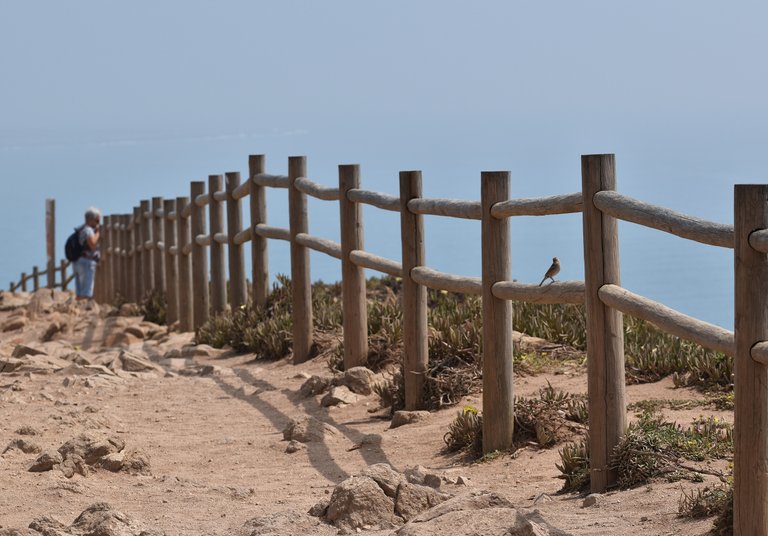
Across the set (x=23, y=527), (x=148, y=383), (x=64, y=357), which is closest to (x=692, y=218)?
(x=23, y=527)

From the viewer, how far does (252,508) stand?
5418 millimetres

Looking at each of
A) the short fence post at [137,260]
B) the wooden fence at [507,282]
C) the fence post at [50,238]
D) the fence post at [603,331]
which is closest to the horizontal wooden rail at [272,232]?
the wooden fence at [507,282]

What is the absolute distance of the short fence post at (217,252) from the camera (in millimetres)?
12822

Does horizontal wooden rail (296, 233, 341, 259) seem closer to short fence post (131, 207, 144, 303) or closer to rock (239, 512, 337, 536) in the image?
rock (239, 512, 337, 536)

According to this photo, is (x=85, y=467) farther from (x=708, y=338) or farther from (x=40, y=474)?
(x=708, y=338)

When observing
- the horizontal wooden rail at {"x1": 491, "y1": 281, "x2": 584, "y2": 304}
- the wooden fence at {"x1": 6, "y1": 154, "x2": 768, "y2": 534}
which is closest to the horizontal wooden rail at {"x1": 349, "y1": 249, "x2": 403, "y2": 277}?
the wooden fence at {"x1": 6, "y1": 154, "x2": 768, "y2": 534}

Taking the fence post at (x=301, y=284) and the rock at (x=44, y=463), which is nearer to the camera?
the rock at (x=44, y=463)

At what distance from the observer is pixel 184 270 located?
14.2 m

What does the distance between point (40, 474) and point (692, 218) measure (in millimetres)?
3533

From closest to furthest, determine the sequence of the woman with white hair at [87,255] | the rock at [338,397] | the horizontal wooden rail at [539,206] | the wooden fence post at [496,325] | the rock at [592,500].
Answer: the rock at [592,500], the horizontal wooden rail at [539,206], the wooden fence post at [496,325], the rock at [338,397], the woman with white hair at [87,255]

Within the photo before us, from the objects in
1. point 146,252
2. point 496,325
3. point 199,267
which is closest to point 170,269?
point 199,267

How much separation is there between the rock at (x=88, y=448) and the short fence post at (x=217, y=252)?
6510mm

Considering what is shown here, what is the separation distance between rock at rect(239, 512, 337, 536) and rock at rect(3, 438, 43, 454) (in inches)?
86.8

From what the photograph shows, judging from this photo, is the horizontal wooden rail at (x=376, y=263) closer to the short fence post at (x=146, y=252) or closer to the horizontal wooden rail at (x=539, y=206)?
the horizontal wooden rail at (x=539, y=206)
